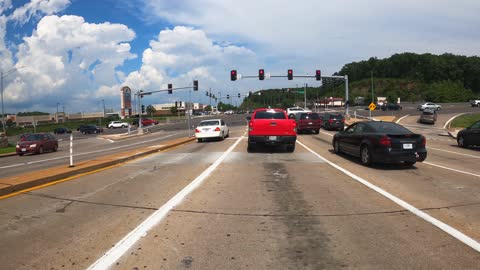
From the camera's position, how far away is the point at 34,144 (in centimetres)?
2706

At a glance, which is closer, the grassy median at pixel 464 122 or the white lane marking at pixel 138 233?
the white lane marking at pixel 138 233

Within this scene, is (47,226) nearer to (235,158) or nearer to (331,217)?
(331,217)

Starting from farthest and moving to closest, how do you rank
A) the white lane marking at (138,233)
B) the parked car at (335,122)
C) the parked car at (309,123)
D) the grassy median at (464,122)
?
the grassy median at (464,122), the parked car at (335,122), the parked car at (309,123), the white lane marking at (138,233)

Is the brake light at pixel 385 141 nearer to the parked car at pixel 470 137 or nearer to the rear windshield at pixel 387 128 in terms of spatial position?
the rear windshield at pixel 387 128

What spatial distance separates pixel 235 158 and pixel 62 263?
10679 millimetres

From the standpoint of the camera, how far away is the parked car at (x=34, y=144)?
2681 cm

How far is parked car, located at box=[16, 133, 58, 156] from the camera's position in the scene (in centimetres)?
2681

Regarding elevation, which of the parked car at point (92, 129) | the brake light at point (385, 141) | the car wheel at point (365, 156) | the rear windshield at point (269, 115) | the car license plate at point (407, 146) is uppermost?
the rear windshield at point (269, 115)

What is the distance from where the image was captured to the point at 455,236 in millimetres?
5262

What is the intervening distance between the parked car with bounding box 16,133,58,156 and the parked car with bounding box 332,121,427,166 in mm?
22942

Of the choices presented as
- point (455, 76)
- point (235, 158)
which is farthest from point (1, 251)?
point (455, 76)

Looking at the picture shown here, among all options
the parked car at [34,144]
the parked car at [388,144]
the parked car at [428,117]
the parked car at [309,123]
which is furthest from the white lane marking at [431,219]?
the parked car at [428,117]

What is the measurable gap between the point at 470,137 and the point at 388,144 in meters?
10.8

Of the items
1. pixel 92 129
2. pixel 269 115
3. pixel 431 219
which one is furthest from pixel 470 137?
pixel 92 129
